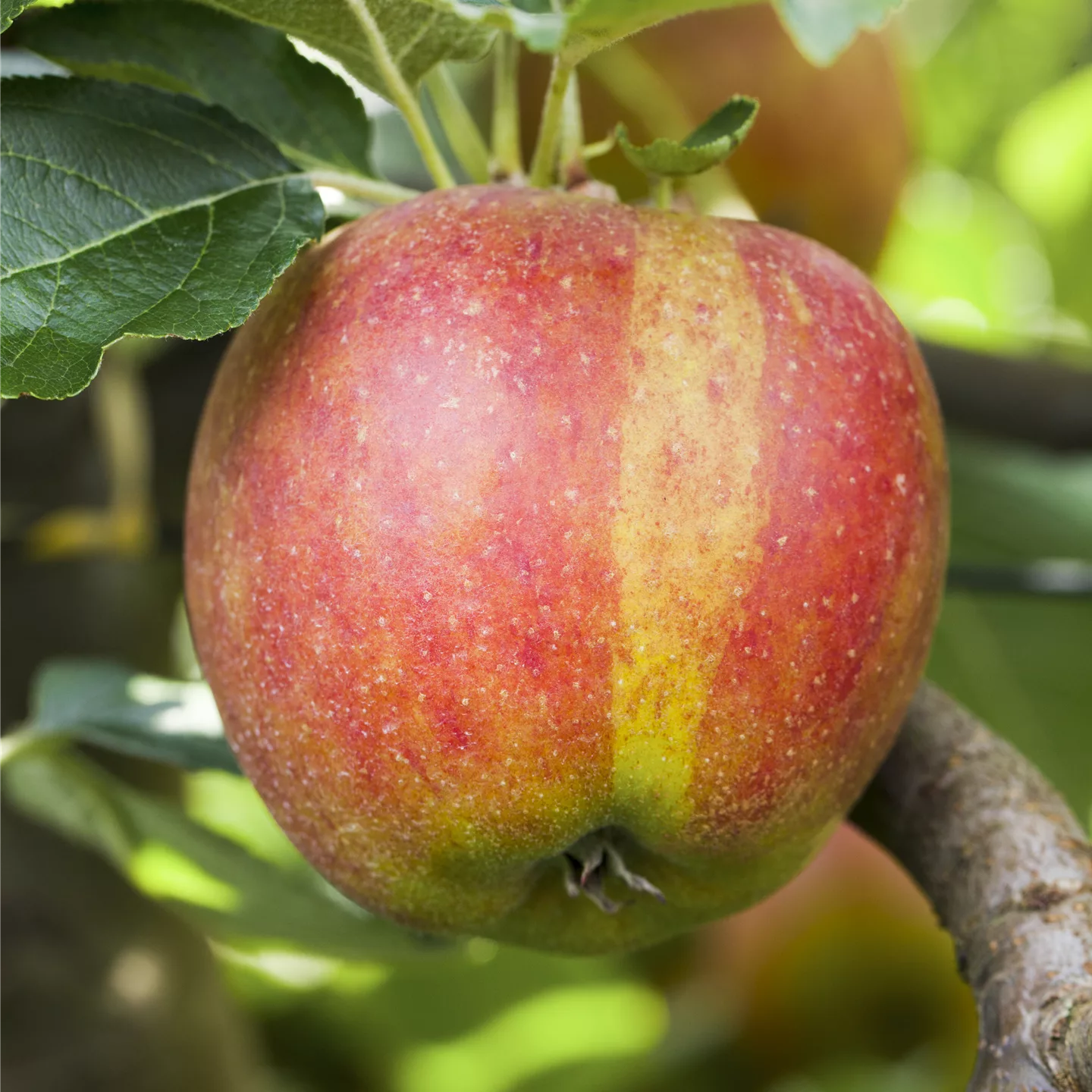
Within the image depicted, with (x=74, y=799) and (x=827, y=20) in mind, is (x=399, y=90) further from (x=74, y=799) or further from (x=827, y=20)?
(x=74, y=799)

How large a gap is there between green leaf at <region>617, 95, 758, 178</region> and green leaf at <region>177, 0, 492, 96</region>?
0.23 ft

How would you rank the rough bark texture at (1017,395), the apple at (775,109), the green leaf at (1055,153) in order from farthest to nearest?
the green leaf at (1055,153) < the rough bark texture at (1017,395) < the apple at (775,109)

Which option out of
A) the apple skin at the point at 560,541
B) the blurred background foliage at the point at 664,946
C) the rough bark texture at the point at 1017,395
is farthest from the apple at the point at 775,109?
the apple skin at the point at 560,541

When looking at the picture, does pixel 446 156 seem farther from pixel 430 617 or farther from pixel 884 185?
pixel 430 617

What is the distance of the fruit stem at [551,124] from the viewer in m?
A: 0.45

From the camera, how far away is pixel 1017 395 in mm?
1074

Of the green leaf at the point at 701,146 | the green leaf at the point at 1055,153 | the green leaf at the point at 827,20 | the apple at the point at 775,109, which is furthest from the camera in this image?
the green leaf at the point at 1055,153

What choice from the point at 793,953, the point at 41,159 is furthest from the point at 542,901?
the point at 793,953

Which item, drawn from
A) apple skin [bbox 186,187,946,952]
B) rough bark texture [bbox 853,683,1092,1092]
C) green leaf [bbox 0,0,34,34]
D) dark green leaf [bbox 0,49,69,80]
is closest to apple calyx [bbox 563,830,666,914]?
apple skin [bbox 186,187,946,952]

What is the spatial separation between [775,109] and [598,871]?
677 millimetres

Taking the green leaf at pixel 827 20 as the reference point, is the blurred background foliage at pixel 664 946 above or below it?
below

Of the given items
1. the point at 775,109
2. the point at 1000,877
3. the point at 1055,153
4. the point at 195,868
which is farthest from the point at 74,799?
the point at 1055,153

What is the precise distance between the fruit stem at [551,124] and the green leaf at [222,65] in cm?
8

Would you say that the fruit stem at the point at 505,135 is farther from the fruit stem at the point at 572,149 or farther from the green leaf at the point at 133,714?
the green leaf at the point at 133,714
